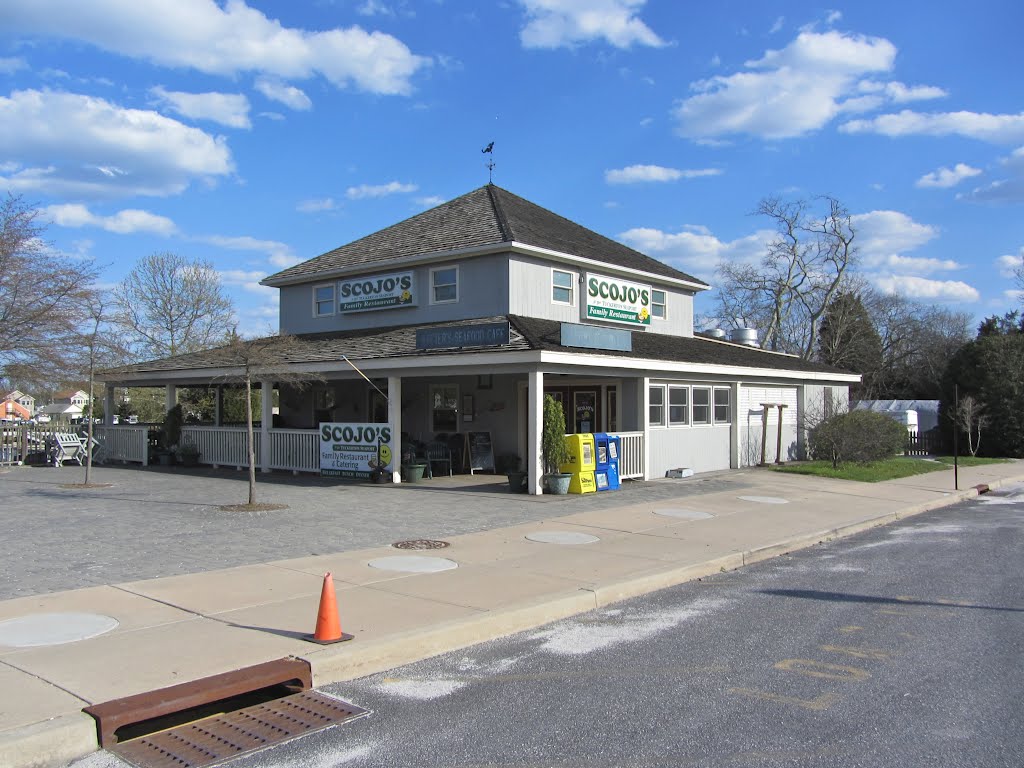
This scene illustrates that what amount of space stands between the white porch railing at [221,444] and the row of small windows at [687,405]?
10669mm

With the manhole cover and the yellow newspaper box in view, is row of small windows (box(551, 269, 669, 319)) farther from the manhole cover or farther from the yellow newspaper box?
the manhole cover

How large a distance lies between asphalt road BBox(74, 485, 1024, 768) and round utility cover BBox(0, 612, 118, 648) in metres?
2.06

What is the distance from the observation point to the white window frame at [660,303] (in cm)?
2434

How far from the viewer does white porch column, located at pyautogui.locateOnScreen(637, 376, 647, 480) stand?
1911 centimetres

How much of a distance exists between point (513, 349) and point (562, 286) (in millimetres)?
5697

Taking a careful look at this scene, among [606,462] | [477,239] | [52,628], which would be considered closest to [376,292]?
[477,239]

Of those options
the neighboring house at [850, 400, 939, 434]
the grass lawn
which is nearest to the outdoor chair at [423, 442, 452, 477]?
the grass lawn

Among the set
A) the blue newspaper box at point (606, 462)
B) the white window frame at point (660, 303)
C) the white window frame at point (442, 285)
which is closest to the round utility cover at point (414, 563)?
the blue newspaper box at point (606, 462)

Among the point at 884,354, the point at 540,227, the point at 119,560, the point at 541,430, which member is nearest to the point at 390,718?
the point at 119,560

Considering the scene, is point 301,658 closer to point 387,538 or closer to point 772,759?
point 772,759

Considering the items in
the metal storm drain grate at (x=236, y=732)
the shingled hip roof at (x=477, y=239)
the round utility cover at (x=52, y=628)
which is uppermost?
the shingled hip roof at (x=477, y=239)

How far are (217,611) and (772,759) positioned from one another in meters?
4.91

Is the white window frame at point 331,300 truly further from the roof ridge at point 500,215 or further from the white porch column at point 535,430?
the white porch column at point 535,430

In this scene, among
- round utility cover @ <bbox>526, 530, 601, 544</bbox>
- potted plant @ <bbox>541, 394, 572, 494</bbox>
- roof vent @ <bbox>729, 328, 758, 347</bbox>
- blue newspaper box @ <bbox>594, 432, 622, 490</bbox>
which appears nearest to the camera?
round utility cover @ <bbox>526, 530, 601, 544</bbox>
